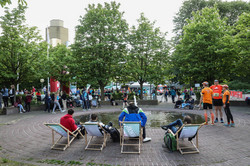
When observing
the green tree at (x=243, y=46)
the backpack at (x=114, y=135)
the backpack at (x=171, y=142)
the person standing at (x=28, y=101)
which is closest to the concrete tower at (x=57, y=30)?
the person standing at (x=28, y=101)

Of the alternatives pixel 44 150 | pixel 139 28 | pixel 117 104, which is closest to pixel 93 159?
pixel 44 150

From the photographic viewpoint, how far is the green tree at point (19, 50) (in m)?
15.3

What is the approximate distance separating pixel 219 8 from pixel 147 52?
20.1 meters

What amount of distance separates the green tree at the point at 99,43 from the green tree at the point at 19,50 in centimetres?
459

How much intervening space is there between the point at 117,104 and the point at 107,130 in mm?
14918

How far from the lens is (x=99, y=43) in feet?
67.1

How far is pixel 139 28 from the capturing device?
2312 centimetres

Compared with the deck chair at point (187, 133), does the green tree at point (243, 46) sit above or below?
above

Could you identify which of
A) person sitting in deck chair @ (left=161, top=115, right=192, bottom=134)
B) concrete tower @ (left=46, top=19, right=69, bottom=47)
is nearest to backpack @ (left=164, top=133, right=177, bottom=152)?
person sitting in deck chair @ (left=161, top=115, right=192, bottom=134)

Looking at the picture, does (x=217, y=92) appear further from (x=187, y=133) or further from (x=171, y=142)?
(x=171, y=142)

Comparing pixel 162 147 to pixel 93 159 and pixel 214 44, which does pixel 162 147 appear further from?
pixel 214 44

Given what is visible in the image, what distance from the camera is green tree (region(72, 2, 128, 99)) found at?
20.9 m

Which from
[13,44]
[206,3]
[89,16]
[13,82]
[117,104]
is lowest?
[117,104]

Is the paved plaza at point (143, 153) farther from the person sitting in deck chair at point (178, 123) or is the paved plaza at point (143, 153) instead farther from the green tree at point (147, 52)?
the green tree at point (147, 52)
